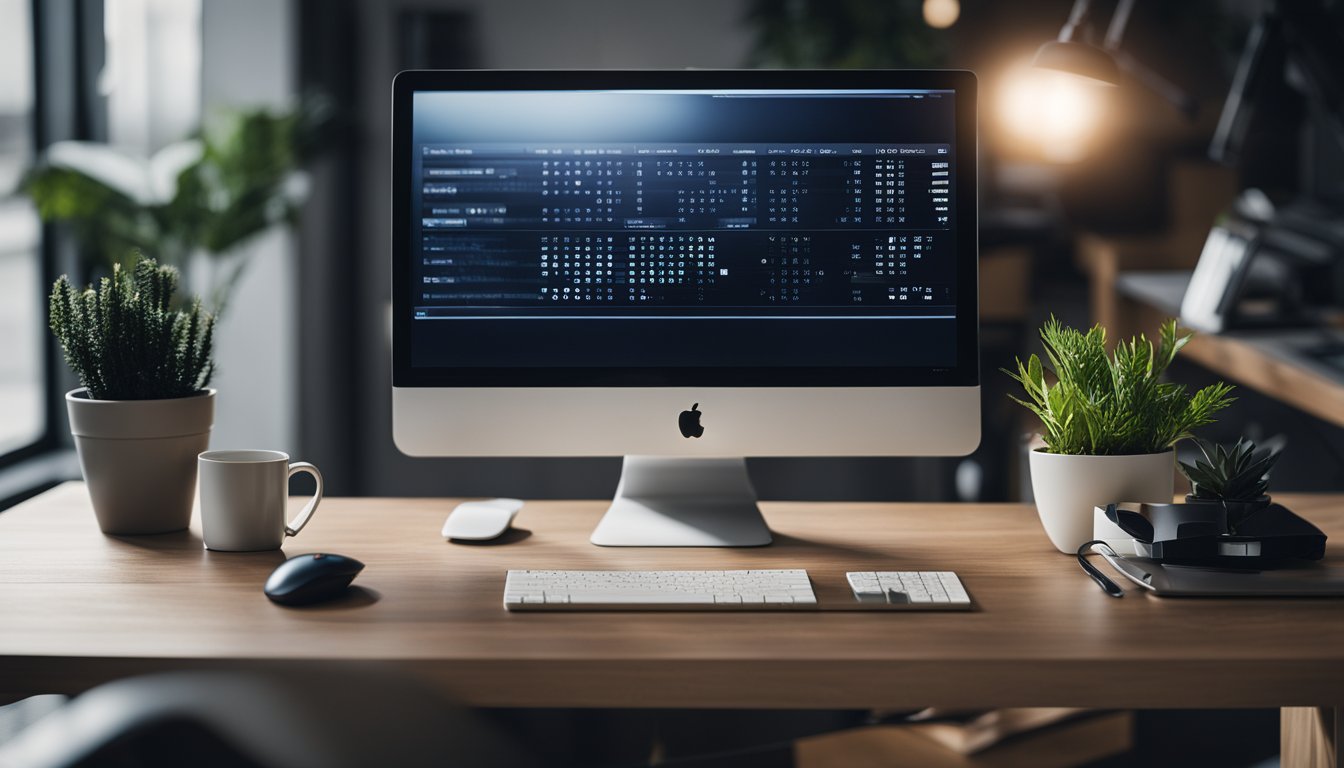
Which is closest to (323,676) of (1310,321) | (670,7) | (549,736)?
(549,736)

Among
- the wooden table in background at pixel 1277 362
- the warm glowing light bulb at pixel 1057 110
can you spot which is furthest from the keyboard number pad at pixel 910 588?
the warm glowing light bulb at pixel 1057 110

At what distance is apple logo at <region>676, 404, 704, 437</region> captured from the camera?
4.32 ft

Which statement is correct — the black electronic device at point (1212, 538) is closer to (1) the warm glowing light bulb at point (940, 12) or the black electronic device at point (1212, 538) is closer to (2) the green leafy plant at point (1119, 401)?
(2) the green leafy plant at point (1119, 401)

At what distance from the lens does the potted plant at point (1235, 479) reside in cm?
117

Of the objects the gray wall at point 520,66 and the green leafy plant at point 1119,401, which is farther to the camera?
the gray wall at point 520,66

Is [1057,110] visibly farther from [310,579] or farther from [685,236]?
A: [310,579]

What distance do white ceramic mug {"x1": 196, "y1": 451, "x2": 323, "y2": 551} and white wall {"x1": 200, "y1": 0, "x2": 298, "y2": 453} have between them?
2672mm

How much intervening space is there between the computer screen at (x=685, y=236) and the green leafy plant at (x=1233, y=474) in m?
0.26

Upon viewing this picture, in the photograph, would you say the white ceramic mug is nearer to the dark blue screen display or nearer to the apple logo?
the dark blue screen display

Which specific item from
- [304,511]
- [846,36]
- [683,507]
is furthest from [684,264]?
[846,36]

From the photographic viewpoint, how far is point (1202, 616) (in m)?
1.03

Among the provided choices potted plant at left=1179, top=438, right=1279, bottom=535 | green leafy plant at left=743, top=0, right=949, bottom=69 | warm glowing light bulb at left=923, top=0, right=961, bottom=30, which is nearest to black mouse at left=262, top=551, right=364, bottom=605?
potted plant at left=1179, top=438, right=1279, bottom=535

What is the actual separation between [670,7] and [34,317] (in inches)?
94.4

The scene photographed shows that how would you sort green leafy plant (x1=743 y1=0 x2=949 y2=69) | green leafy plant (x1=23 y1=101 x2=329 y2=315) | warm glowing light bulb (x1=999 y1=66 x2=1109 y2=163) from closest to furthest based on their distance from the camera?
green leafy plant (x1=23 y1=101 x2=329 y2=315), warm glowing light bulb (x1=999 y1=66 x2=1109 y2=163), green leafy plant (x1=743 y1=0 x2=949 y2=69)
